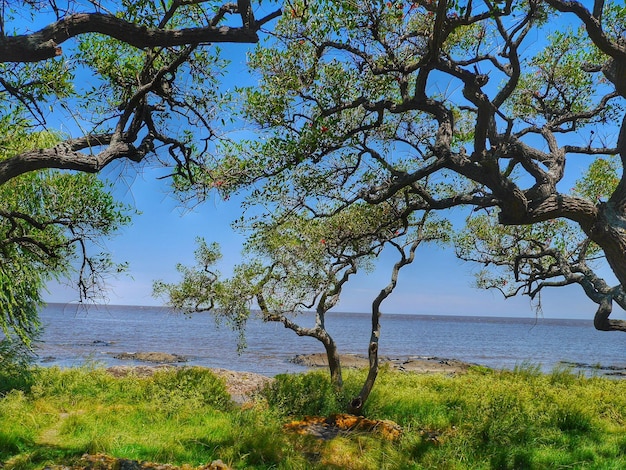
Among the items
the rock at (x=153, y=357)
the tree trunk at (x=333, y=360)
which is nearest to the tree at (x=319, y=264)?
the tree trunk at (x=333, y=360)

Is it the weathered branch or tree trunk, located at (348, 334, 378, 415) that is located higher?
the weathered branch

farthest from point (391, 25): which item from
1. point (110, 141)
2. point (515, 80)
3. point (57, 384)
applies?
point (57, 384)

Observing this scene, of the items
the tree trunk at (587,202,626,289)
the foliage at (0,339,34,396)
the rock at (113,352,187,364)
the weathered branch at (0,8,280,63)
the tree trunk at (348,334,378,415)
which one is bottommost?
the rock at (113,352,187,364)

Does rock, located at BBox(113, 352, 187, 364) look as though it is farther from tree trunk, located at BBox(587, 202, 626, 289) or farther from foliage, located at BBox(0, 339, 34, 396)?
tree trunk, located at BBox(587, 202, 626, 289)

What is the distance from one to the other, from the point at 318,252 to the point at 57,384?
331 inches

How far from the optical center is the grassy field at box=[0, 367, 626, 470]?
7.72 meters

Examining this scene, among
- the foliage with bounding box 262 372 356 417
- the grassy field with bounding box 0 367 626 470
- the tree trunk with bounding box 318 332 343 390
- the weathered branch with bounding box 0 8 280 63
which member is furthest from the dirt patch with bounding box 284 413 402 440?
the weathered branch with bounding box 0 8 280 63

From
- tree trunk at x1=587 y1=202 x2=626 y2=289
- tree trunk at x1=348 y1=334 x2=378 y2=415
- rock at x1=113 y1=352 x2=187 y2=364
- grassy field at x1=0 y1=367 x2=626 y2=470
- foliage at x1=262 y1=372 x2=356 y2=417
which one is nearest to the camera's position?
tree trunk at x1=587 y1=202 x2=626 y2=289

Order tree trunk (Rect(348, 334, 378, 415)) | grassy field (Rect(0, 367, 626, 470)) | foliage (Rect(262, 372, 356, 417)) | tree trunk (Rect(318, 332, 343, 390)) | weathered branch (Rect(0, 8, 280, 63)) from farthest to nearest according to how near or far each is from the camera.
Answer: tree trunk (Rect(318, 332, 343, 390)), foliage (Rect(262, 372, 356, 417)), tree trunk (Rect(348, 334, 378, 415)), grassy field (Rect(0, 367, 626, 470)), weathered branch (Rect(0, 8, 280, 63))

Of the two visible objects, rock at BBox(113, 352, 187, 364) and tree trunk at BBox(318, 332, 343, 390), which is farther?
rock at BBox(113, 352, 187, 364)

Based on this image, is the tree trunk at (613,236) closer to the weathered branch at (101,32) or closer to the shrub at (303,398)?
the weathered branch at (101,32)

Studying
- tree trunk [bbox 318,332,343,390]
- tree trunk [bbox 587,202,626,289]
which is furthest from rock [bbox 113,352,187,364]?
tree trunk [bbox 587,202,626,289]

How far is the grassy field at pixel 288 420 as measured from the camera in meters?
7.72

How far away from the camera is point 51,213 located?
13461mm
